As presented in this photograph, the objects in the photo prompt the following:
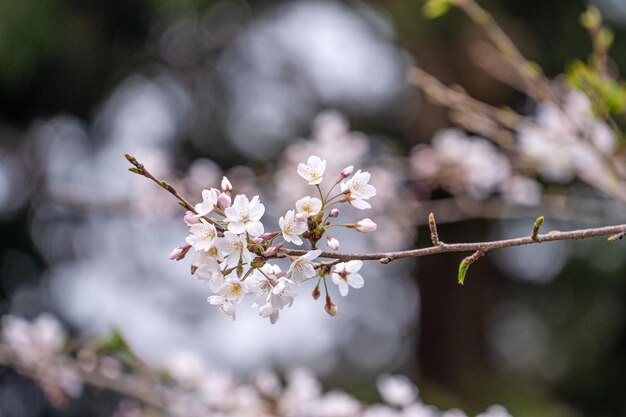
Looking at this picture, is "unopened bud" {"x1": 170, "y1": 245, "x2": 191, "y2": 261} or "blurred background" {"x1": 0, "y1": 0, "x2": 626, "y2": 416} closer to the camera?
"unopened bud" {"x1": 170, "y1": 245, "x2": 191, "y2": 261}

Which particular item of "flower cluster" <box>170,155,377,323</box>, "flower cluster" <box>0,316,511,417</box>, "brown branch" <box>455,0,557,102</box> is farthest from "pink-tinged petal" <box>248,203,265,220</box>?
"flower cluster" <box>0,316,511,417</box>

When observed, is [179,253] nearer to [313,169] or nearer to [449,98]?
[313,169]

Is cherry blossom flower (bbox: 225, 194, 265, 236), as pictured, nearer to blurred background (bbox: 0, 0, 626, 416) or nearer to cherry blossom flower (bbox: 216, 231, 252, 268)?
cherry blossom flower (bbox: 216, 231, 252, 268)

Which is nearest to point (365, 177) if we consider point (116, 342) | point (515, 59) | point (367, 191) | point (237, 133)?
point (367, 191)

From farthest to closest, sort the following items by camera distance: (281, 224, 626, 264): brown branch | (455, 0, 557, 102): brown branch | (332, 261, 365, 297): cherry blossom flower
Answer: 1. (455, 0, 557, 102): brown branch
2. (332, 261, 365, 297): cherry blossom flower
3. (281, 224, 626, 264): brown branch

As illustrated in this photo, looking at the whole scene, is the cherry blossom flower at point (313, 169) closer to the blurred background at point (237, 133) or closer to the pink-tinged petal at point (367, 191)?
the pink-tinged petal at point (367, 191)

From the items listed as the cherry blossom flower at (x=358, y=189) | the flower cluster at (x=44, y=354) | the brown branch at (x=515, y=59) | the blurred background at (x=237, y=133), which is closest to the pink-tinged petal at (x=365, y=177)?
the cherry blossom flower at (x=358, y=189)

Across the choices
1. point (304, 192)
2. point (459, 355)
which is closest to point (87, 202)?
point (304, 192)

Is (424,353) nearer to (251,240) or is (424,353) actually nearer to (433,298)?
(433,298)
